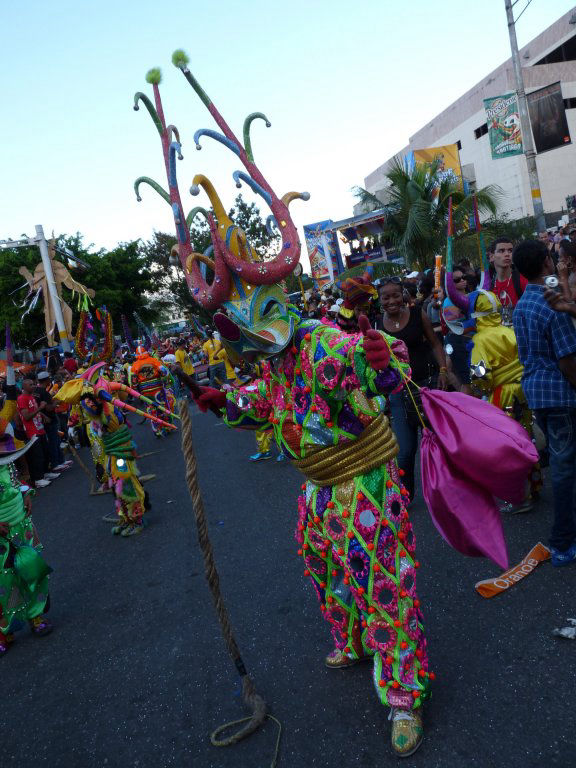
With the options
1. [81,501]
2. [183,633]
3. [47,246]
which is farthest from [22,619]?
[47,246]

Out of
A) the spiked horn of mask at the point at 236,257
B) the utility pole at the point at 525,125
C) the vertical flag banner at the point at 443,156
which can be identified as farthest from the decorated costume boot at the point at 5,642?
the vertical flag banner at the point at 443,156

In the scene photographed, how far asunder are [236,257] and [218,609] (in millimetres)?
1590

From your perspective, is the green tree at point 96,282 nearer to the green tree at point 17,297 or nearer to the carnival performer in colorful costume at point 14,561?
the green tree at point 17,297

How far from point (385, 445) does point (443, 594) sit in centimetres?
139

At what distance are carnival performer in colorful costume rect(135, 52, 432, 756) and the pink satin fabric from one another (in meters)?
0.23

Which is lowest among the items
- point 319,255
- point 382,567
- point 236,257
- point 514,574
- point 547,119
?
point 514,574

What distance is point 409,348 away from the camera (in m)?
4.32

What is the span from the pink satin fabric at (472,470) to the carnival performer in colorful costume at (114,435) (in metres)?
4.16

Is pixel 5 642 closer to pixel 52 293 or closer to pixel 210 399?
pixel 210 399

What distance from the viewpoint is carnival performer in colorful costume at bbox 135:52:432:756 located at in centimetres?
231

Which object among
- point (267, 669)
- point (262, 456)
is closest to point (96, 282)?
point (262, 456)

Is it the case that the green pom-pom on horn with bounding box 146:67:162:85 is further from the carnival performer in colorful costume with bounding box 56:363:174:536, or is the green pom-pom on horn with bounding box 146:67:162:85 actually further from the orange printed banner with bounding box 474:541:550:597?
the carnival performer in colorful costume with bounding box 56:363:174:536

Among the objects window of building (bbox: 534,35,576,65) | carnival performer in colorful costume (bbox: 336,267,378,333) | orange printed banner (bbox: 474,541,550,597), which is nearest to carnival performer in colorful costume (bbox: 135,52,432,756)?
orange printed banner (bbox: 474,541,550,597)

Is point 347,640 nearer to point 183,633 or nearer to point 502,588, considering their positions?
point 502,588
